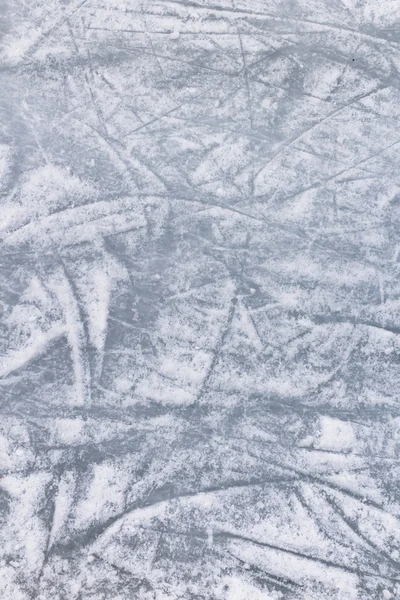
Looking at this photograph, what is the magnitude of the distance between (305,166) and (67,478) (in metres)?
1.78

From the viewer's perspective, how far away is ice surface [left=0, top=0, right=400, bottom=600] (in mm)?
1669

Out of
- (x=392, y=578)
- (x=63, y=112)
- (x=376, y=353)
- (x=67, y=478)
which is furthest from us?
(x=63, y=112)

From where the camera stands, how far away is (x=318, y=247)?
219 cm

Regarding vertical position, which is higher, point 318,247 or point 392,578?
point 318,247

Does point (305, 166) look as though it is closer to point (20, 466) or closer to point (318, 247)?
point (318, 247)

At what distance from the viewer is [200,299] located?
2068 millimetres

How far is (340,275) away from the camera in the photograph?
6.99 feet

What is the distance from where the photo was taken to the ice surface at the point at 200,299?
1669 millimetres

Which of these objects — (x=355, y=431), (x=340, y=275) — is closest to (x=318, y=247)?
(x=340, y=275)

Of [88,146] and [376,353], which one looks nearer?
[376,353]

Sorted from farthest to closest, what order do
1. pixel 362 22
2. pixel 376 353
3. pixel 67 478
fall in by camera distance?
pixel 362 22 → pixel 376 353 → pixel 67 478

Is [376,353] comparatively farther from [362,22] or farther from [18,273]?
[362,22]

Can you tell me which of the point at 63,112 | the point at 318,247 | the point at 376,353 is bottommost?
the point at 376,353

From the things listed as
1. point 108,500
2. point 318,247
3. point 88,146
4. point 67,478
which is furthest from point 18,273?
point 318,247
